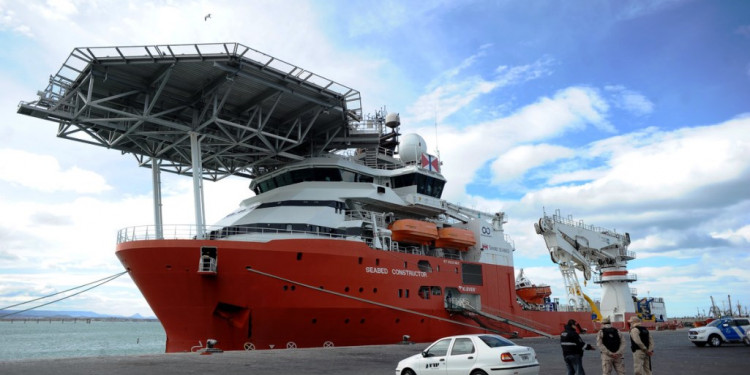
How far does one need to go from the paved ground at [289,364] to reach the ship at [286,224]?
2.73 meters

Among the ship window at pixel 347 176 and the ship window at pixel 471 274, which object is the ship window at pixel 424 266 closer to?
the ship window at pixel 471 274

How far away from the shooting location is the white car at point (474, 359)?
9.87 metres

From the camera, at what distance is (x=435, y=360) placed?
35.7 ft

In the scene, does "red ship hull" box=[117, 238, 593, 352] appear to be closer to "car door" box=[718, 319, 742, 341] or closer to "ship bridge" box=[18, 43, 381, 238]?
"ship bridge" box=[18, 43, 381, 238]

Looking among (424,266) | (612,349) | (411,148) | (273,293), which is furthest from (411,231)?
(612,349)

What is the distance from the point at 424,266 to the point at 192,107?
13640 millimetres

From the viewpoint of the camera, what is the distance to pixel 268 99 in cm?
2442

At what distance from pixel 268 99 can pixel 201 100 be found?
301 centimetres

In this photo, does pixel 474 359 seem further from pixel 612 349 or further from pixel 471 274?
pixel 471 274

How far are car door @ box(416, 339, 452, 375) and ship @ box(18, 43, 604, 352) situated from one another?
28.9ft

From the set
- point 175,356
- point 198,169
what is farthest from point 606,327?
point 198,169

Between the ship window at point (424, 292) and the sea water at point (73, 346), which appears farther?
the sea water at point (73, 346)

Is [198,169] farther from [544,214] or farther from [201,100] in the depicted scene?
[544,214]

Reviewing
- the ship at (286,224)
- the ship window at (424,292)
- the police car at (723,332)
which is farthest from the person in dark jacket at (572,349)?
the ship window at (424,292)
